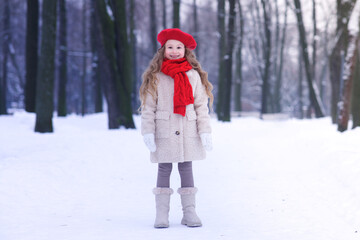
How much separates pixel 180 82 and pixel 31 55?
12039mm

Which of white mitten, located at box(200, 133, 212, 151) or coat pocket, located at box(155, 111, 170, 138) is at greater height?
coat pocket, located at box(155, 111, 170, 138)

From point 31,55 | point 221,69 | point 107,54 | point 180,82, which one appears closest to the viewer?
point 180,82

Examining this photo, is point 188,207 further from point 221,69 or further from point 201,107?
point 221,69

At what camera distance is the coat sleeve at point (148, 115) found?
4.53m

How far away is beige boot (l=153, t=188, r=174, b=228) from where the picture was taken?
4555mm

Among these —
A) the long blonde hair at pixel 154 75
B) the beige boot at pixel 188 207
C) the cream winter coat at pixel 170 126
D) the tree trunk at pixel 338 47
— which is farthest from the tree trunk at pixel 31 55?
the beige boot at pixel 188 207

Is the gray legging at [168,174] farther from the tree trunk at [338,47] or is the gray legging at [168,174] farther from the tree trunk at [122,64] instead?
the tree trunk at [338,47]

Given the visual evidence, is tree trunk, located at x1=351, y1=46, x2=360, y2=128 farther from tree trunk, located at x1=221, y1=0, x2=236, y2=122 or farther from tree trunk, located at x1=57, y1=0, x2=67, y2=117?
tree trunk, located at x1=57, y1=0, x2=67, y2=117

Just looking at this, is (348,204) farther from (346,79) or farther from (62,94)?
(62,94)

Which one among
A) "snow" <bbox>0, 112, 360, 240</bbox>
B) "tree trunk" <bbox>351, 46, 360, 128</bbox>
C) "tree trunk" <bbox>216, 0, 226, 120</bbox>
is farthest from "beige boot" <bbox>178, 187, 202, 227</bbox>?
"tree trunk" <bbox>216, 0, 226, 120</bbox>

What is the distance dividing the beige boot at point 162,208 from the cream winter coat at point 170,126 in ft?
1.16

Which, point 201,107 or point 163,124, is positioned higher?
point 201,107

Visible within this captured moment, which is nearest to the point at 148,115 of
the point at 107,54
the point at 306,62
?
the point at 107,54

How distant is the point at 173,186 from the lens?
22.6 ft
